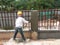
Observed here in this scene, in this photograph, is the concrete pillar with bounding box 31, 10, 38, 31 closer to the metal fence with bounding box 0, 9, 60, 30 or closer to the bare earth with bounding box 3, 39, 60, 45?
the metal fence with bounding box 0, 9, 60, 30

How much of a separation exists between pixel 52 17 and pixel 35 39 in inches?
55.8

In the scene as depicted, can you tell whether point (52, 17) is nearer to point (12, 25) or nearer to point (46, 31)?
point (46, 31)

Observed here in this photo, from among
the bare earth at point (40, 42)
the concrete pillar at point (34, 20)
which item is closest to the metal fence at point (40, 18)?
the concrete pillar at point (34, 20)

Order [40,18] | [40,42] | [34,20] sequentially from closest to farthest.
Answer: [40,42] < [34,20] < [40,18]

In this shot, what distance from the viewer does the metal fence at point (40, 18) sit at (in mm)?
9500

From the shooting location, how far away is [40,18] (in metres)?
9.62

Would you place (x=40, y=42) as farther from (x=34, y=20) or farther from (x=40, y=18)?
(x=40, y=18)

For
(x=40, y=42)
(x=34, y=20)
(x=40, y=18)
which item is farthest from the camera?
(x=40, y=18)

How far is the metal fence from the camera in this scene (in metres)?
9.50

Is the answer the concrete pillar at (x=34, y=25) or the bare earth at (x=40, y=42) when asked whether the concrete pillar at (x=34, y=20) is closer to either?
the concrete pillar at (x=34, y=25)

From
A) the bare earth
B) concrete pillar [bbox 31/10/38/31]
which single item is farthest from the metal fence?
the bare earth

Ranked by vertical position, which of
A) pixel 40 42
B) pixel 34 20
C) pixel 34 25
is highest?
pixel 34 20

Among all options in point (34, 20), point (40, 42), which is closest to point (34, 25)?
point (34, 20)

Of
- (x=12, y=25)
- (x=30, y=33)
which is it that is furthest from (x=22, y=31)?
(x=12, y=25)
